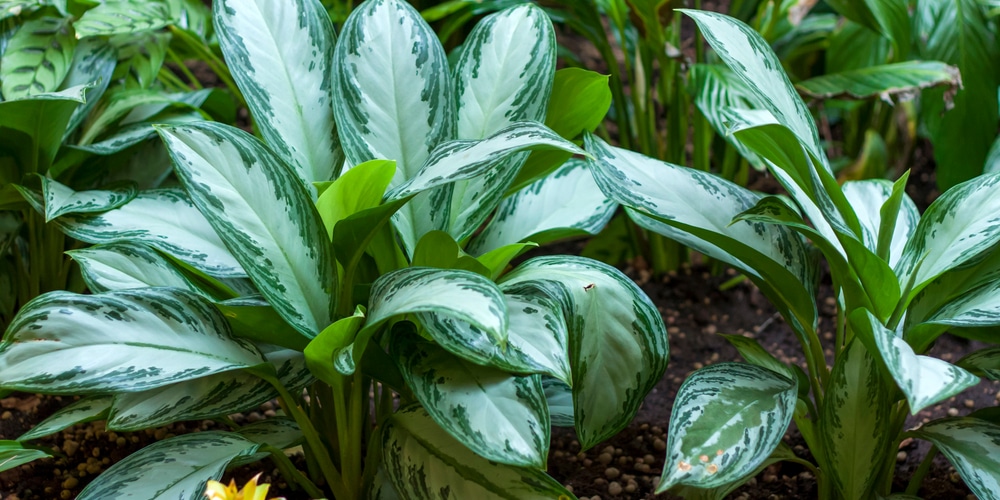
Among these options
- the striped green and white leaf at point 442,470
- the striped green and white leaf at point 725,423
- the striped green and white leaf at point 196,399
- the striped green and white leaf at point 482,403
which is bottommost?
→ the striped green and white leaf at point 442,470

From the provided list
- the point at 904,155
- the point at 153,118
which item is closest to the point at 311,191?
the point at 153,118

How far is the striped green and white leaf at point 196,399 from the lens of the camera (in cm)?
81

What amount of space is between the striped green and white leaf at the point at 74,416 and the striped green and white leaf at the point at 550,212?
46cm

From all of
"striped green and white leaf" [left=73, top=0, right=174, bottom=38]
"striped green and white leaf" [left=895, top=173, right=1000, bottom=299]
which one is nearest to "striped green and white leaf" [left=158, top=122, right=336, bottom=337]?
"striped green and white leaf" [left=73, top=0, right=174, bottom=38]

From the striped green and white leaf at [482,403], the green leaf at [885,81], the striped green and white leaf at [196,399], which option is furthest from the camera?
the green leaf at [885,81]

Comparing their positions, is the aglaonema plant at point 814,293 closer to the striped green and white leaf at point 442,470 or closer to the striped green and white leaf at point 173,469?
the striped green and white leaf at point 442,470

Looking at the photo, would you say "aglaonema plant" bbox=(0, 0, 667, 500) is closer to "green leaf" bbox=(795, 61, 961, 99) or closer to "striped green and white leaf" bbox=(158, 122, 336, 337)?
"striped green and white leaf" bbox=(158, 122, 336, 337)

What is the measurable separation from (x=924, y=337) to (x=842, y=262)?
14 centimetres

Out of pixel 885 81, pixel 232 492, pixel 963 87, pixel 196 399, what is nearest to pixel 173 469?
pixel 196 399

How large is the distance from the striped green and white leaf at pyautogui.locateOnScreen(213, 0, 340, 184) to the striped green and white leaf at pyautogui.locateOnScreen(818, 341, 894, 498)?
2.03 feet

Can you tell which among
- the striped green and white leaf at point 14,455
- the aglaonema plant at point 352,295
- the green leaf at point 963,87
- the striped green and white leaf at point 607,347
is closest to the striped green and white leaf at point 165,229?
the aglaonema plant at point 352,295

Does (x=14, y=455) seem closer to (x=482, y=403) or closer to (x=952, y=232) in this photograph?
(x=482, y=403)

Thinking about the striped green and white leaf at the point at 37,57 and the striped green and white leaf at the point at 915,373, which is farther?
the striped green and white leaf at the point at 37,57

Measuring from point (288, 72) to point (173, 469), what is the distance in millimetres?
462
